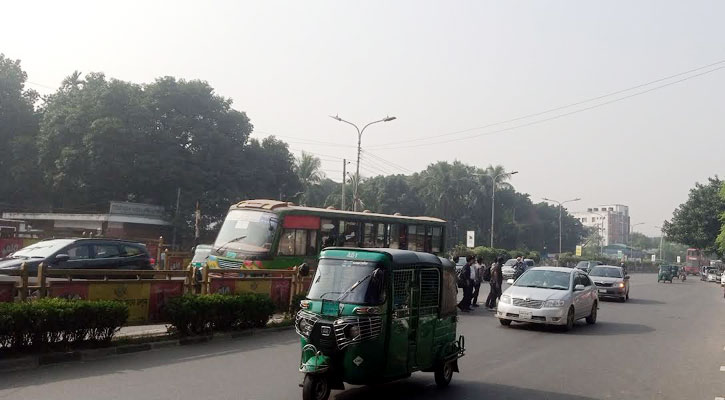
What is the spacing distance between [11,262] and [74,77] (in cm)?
4978

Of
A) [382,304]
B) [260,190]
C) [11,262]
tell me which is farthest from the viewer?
[260,190]

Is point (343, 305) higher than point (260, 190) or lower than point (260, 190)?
lower

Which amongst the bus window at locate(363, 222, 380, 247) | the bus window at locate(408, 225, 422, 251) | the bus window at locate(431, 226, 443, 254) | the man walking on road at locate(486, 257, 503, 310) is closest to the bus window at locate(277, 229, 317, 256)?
the bus window at locate(363, 222, 380, 247)

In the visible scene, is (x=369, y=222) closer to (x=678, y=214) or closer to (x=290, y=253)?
(x=290, y=253)

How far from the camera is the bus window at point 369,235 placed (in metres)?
24.1

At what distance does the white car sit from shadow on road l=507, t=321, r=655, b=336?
302mm

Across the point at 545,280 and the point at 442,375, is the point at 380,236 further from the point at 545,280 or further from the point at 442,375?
the point at 442,375

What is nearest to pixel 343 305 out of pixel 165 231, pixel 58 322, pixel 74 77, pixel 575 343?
pixel 58 322

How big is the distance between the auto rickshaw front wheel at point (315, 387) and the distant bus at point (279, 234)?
1304 cm

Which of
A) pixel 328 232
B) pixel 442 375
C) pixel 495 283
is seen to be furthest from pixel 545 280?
pixel 442 375

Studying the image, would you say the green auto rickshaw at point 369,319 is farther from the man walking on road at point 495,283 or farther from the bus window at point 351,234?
the bus window at point 351,234

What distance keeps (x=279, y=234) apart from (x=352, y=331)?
13682 mm

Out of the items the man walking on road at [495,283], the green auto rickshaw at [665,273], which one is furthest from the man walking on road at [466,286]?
the green auto rickshaw at [665,273]

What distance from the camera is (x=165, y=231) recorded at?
169ft
